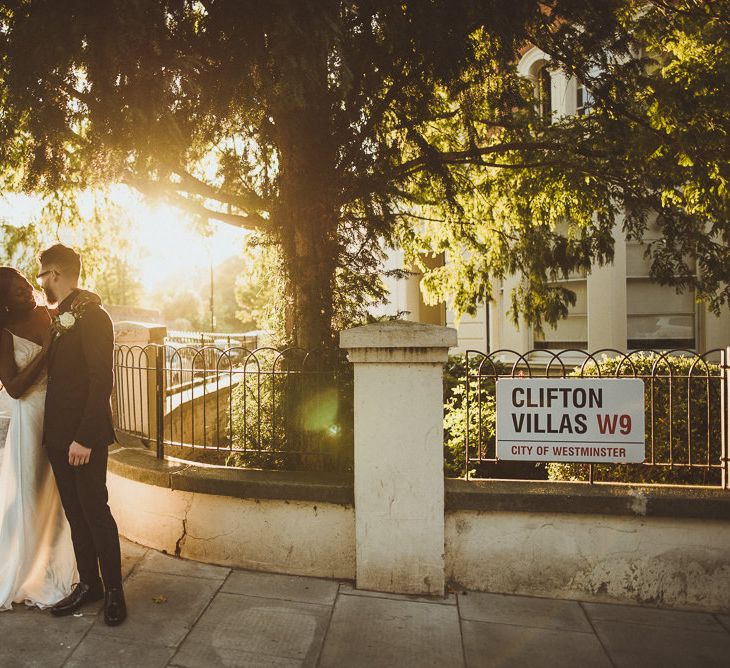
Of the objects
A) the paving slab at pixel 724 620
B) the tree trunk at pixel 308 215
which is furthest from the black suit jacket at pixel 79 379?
the paving slab at pixel 724 620

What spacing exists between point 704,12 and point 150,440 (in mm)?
6135

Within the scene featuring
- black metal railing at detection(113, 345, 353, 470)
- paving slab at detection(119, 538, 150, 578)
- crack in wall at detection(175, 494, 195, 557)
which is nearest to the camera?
paving slab at detection(119, 538, 150, 578)

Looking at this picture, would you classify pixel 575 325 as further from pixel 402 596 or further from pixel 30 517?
pixel 30 517

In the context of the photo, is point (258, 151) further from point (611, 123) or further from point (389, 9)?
point (611, 123)

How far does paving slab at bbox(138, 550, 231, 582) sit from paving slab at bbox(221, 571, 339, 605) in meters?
0.11

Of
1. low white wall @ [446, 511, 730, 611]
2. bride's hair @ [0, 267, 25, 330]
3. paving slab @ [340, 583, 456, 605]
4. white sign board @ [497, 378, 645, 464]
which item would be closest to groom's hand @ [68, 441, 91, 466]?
bride's hair @ [0, 267, 25, 330]

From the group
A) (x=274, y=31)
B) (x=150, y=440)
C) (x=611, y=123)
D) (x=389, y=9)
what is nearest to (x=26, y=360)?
(x=150, y=440)

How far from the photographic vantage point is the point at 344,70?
11.0 feet

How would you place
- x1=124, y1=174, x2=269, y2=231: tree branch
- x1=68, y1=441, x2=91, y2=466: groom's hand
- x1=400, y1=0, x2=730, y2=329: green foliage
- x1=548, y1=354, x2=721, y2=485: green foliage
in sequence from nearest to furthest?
x1=68, y1=441, x2=91, y2=466: groom's hand
x1=400, y1=0, x2=730, y2=329: green foliage
x1=548, y1=354, x2=721, y2=485: green foliage
x1=124, y1=174, x2=269, y2=231: tree branch

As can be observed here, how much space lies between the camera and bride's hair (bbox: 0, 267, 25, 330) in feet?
11.0

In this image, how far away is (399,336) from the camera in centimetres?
369

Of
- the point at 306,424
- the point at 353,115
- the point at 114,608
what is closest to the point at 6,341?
the point at 114,608

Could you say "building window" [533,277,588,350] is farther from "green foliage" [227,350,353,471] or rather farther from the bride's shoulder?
the bride's shoulder

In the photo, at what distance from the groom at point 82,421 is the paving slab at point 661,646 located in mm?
2911
